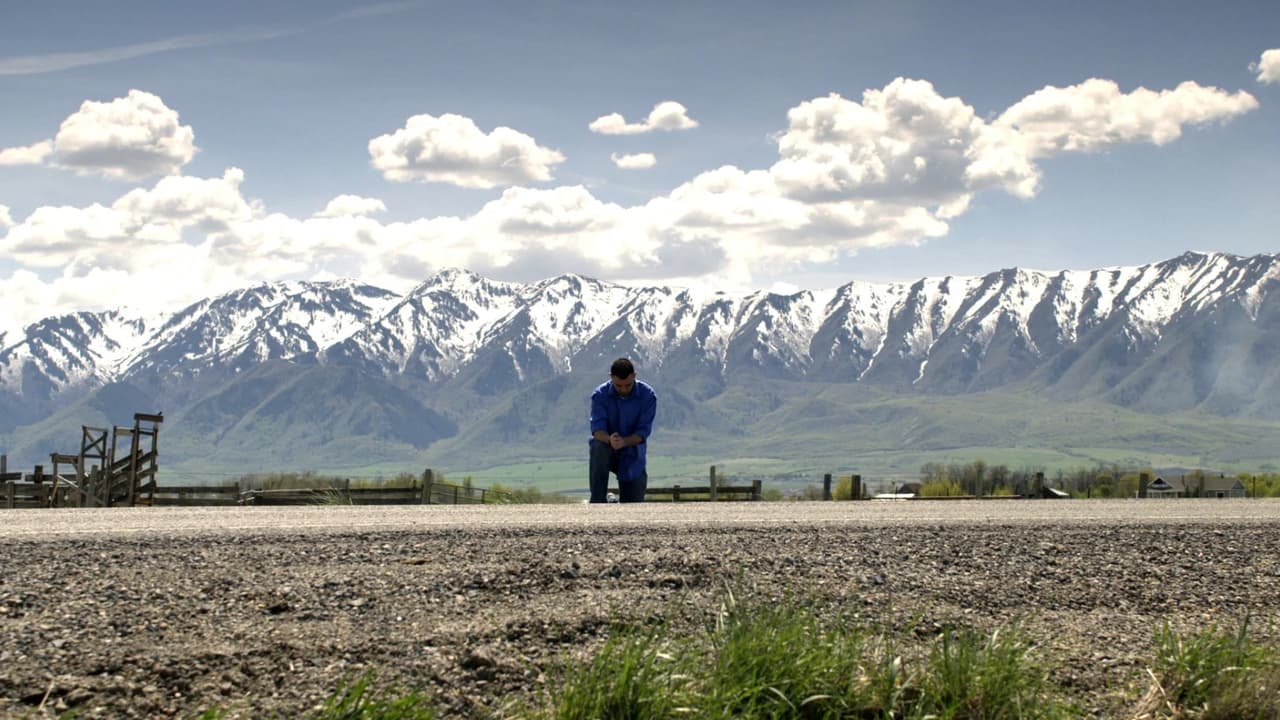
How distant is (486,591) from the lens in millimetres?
7992

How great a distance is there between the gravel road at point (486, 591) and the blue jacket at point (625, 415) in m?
2.99

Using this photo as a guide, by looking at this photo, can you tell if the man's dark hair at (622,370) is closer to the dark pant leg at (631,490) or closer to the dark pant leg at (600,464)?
the dark pant leg at (600,464)

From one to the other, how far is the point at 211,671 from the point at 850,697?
3.14 metres

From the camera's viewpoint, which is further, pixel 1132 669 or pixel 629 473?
pixel 629 473

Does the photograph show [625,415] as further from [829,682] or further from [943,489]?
[943,489]

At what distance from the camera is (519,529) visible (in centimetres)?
1152

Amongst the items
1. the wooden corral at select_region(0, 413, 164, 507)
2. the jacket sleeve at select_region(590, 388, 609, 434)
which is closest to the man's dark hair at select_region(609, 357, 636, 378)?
the jacket sleeve at select_region(590, 388, 609, 434)

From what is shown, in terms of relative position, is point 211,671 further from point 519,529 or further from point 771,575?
point 519,529

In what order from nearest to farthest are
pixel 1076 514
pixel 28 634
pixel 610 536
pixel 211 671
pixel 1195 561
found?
pixel 211 671, pixel 28 634, pixel 1195 561, pixel 610 536, pixel 1076 514

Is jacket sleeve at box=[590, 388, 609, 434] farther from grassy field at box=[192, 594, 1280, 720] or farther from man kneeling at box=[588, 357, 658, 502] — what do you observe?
grassy field at box=[192, 594, 1280, 720]

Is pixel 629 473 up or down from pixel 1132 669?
up

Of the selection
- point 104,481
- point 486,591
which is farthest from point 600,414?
point 104,481

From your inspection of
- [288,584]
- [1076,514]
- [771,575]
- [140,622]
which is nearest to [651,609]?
[771,575]

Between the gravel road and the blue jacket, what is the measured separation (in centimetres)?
299
